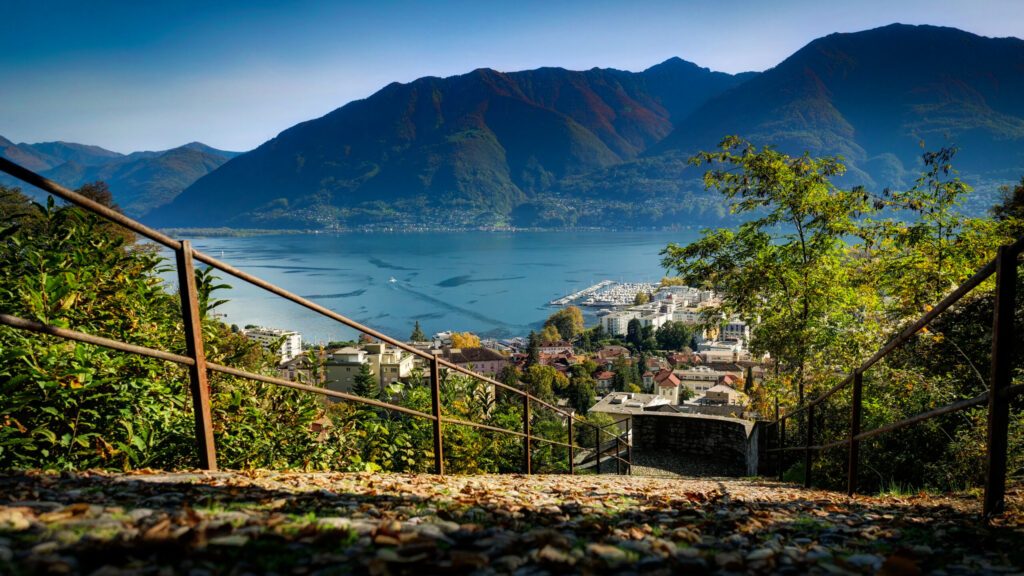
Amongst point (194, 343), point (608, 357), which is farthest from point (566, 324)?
point (194, 343)

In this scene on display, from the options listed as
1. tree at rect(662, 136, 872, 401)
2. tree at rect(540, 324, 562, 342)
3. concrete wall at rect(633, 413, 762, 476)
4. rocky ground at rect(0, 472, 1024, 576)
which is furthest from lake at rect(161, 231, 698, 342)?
rocky ground at rect(0, 472, 1024, 576)

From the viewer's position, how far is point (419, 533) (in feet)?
5.50

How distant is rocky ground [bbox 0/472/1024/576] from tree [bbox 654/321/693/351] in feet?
193

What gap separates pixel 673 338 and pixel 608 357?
1413 cm

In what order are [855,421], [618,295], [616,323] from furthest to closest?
[618,295]
[616,323]
[855,421]

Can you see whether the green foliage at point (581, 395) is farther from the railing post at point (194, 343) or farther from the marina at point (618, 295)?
the marina at point (618, 295)

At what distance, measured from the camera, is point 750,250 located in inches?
309

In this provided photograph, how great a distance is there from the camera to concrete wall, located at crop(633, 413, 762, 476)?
8.63 m

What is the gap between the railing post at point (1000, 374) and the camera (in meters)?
1.90


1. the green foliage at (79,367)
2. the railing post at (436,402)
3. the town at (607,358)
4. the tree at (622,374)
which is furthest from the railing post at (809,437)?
the tree at (622,374)

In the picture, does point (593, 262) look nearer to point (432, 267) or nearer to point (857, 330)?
point (432, 267)

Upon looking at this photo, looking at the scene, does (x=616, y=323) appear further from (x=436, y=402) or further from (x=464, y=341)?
(x=436, y=402)

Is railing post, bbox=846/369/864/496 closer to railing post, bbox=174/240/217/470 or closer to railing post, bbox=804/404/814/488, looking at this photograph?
railing post, bbox=804/404/814/488

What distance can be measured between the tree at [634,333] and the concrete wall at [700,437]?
1890 inches
